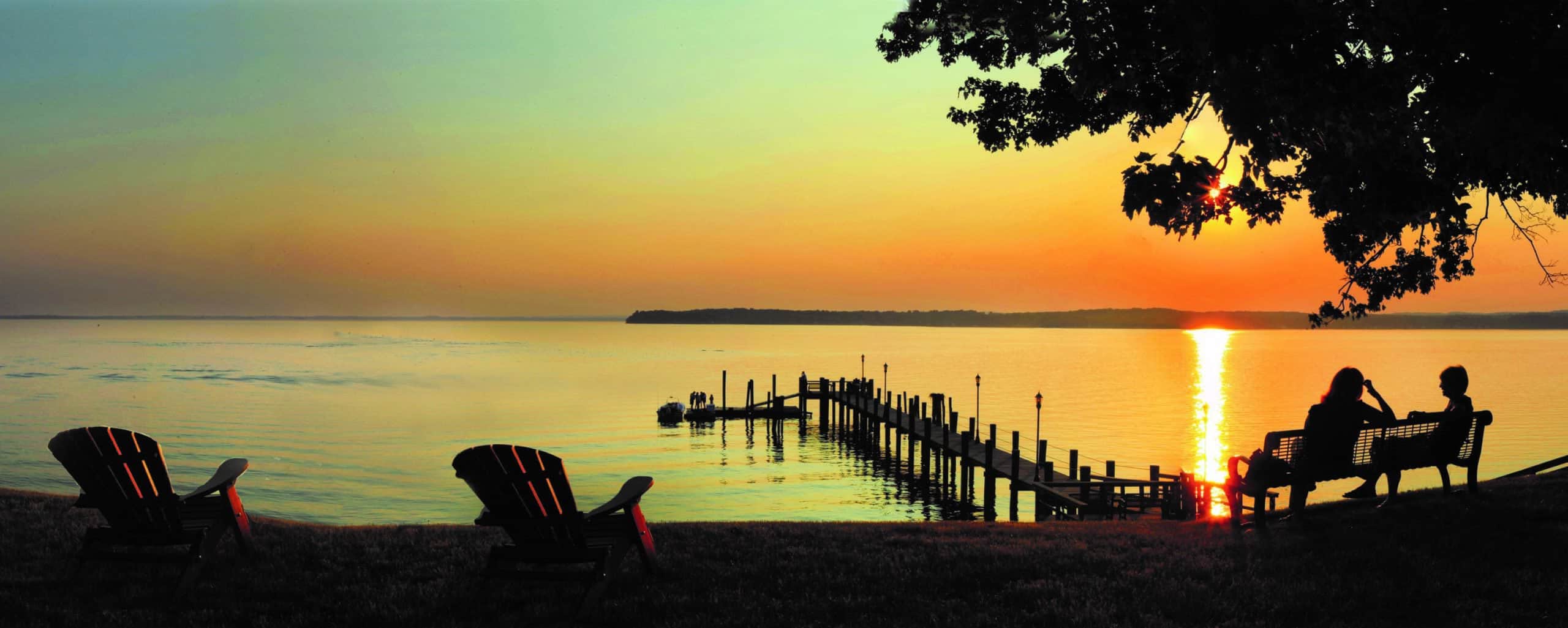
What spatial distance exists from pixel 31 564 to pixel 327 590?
2.45 metres

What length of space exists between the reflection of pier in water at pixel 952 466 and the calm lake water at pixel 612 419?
105 centimetres

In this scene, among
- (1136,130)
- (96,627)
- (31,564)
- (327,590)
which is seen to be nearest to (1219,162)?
(1136,130)

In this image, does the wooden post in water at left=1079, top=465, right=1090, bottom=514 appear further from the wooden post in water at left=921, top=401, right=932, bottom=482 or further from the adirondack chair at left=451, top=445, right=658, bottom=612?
the adirondack chair at left=451, top=445, right=658, bottom=612

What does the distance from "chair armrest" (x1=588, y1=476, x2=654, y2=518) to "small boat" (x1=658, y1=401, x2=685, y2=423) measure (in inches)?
2179

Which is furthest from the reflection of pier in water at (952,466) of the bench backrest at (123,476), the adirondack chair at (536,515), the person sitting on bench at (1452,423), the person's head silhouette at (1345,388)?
the bench backrest at (123,476)

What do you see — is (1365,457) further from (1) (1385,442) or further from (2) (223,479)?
(2) (223,479)

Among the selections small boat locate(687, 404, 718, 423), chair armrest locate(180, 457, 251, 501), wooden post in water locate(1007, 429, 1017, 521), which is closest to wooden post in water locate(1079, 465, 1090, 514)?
wooden post in water locate(1007, 429, 1017, 521)

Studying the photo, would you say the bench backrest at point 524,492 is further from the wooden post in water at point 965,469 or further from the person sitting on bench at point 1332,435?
the wooden post in water at point 965,469

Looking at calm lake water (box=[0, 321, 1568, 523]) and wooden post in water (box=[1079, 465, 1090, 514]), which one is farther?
calm lake water (box=[0, 321, 1568, 523])

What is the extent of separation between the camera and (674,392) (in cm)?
8506

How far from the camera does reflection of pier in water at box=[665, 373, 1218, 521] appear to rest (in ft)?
85.3

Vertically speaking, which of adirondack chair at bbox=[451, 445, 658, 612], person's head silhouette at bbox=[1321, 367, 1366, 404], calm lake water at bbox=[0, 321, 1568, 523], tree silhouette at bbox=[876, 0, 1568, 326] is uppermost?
tree silhouette at bbox=[876, 0, 1568, 326]

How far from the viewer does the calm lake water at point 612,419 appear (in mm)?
36500

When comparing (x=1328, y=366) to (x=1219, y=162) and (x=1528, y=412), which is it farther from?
(x=1219, y=162)
